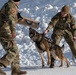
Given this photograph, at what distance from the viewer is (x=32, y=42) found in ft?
53.7

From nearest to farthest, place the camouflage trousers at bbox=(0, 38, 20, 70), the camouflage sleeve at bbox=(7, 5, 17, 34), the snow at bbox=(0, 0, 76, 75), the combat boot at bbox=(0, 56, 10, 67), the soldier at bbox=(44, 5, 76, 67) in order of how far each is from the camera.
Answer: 1. the camouflage sleeve at bbox=(7, 5, 17, 34)
2. the camouflage trousers at bbox=(0, 38, 20, 70)
3. the combat boot at bbox=(0, 56, 10, 67)
4. the snow at bbox=(0, 0, 76, 75)
5. the soldier at bbox=(44, 5, 76, 67)

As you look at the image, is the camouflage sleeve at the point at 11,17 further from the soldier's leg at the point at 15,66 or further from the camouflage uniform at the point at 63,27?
the camouflage uniform at the point at 63,27

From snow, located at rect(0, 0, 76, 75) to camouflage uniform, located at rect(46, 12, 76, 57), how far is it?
63 cm

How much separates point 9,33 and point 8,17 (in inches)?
13.6

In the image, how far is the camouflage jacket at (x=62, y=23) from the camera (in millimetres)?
10359

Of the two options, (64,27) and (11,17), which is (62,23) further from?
(11,17)

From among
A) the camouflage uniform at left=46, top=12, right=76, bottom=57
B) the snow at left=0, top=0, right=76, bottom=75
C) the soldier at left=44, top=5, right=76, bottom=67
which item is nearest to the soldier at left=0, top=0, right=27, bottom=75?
the snow at left=0, top=0, right=76, bottom=75

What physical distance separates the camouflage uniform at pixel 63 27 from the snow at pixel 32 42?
2.06ft

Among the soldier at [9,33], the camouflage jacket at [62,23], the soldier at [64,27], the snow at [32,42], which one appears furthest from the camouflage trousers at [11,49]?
the camouflage jacket at [62,23]

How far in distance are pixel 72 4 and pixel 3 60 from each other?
11611mm

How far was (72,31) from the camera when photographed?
10.6m

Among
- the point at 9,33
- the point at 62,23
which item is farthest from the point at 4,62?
the point at 62,23

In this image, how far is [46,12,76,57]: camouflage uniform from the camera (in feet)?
34.1

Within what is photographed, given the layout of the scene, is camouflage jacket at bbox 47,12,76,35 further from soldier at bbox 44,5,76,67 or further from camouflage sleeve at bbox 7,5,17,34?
camouflage sleeve at bbox 7,5,17,34
